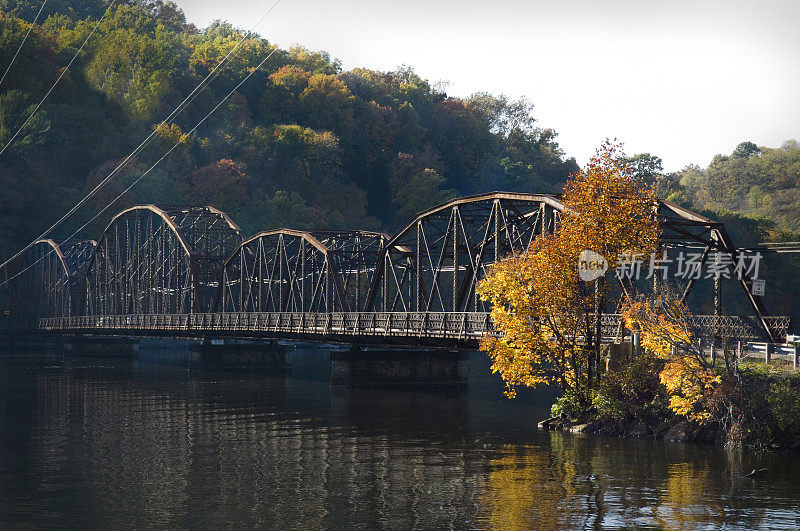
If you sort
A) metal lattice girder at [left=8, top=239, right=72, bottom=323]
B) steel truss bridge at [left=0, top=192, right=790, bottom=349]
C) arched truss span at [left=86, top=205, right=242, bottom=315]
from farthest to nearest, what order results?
metal lattice girder at [left=8, top=239, right=72, bottom=323]
arched truss span at [left=86, top=205, right=242, bottom=315]
steel truss bridge at [left=0, top=192, right=790, bottom=349]

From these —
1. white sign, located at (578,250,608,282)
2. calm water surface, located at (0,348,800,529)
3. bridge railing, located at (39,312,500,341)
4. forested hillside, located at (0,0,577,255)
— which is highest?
forested hillside, located at (0,0,577,255)

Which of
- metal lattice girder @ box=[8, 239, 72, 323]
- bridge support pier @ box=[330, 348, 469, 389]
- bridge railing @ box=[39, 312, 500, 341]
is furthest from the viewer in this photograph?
metal lattice girder @ box=[8, 239, 72, 323]

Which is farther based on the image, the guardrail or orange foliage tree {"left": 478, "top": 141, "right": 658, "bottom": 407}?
orange foliage tree {"left": 478, "top": 141, "right": 658, "bottom": 407}

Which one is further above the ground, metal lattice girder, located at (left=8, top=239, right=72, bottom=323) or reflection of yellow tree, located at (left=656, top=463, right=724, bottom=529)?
metal lattice girder, located at (left=8, top=239, right=72, bottom=323)

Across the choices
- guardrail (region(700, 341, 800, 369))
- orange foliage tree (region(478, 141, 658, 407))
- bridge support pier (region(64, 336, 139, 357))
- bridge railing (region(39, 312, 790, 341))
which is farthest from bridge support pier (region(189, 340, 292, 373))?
guardrail (region(700, 341, 800, 369))

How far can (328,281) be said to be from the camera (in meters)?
78.4

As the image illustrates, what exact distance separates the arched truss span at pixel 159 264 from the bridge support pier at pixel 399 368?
105ft

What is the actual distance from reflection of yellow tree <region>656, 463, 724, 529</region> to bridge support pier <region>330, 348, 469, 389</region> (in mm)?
35273

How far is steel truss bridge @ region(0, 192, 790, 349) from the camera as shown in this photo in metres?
48.5

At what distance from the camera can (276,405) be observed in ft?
194

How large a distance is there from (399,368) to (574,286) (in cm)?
2678

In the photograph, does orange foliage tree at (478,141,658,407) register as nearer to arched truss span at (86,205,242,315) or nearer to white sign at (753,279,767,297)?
white sign at (753,279,767,297)

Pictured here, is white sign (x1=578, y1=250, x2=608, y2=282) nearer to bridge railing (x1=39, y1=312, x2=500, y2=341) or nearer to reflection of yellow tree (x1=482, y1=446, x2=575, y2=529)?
bridge railing (x1=39, y1=312, x2=500, y2=341)

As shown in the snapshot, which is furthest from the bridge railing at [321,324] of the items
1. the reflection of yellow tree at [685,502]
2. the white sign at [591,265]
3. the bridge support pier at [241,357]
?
the reflection of yellow tree at [685,502]
